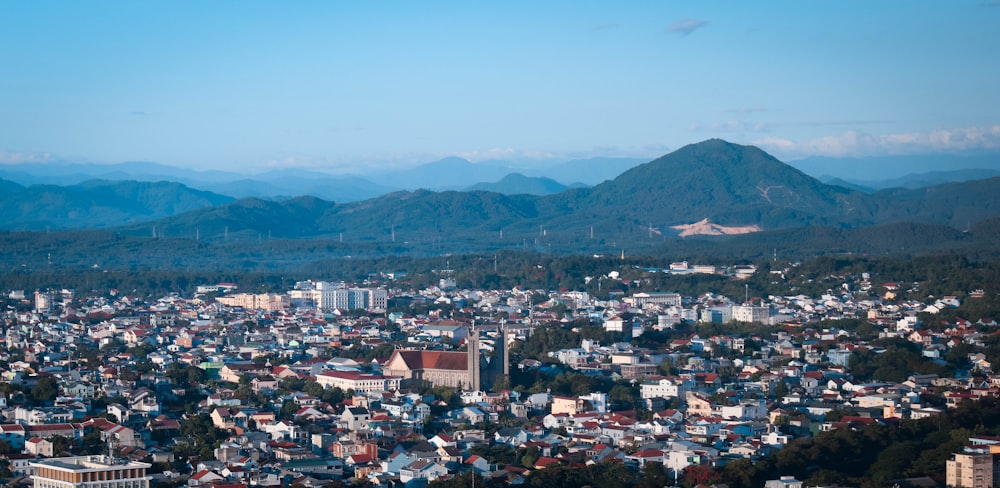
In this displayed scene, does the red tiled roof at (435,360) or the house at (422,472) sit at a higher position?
the red tiled roof at (435,360)

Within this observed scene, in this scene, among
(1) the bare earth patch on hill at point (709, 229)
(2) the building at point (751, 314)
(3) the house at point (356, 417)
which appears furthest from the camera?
(1) the bare earth patch on hill at point (709, 229)

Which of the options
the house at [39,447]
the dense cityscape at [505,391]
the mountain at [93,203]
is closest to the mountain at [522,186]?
the mountain at [93,203]

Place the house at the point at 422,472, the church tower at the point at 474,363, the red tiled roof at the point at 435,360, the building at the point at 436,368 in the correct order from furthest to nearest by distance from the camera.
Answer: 1. the red tiled roof at the point at 435,360
2. the building at the point at 436,368
3. the church tower at the point at 474,363
4. the house at the point at 422,472

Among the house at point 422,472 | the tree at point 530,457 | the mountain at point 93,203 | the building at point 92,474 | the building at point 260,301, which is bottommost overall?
the building at point 260,301

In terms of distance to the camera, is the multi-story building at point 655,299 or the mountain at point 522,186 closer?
the multi-story building at point 655,299

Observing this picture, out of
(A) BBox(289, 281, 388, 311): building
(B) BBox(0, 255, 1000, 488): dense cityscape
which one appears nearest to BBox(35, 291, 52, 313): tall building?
(B) BBox(0, 255, 1000, 488): dense cityscape

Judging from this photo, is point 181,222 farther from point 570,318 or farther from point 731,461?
point 731,461

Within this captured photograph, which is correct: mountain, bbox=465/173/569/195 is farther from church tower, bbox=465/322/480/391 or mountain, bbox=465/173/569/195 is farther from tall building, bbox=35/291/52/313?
church tower, bbox=465/322/480/391

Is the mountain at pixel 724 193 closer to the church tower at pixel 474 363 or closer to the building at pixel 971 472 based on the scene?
the church tower at pixel 474 363

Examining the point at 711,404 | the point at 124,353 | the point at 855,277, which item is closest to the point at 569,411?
the point at 711,404
